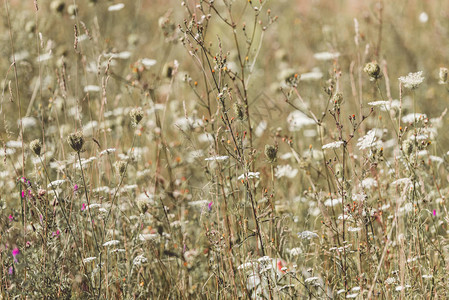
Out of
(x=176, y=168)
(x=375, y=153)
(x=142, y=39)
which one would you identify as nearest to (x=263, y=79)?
(x=142, y=39)

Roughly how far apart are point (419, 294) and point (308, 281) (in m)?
0.35

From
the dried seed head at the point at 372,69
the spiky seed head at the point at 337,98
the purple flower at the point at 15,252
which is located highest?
the dried seed head at the point at 372,69

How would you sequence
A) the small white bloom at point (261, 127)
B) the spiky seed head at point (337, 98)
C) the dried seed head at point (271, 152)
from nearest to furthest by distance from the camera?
the spiky seed head at point (337, 98) < the dried seed head at point (271, 152) < the small white bloom at point (261, 127)

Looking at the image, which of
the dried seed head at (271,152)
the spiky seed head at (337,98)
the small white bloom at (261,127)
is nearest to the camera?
the spiky seed head at (337,98)

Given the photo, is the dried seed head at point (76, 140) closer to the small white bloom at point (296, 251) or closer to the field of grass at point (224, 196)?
the field of grass at point (224, 196)

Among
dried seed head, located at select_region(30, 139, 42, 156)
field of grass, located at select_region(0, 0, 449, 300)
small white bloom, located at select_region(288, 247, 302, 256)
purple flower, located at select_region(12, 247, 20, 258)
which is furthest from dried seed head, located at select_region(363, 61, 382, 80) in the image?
purple flower, located at select_region(12, 247, 20, 258)

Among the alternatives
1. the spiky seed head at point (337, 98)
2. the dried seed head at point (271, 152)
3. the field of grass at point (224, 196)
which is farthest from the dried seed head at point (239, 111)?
the spiky seed head at point (337, 98)

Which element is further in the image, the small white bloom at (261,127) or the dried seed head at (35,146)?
the small white bloom at (261,127)

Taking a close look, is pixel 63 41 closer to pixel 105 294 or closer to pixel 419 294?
pixel 105 294

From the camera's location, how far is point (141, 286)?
78.1 inches

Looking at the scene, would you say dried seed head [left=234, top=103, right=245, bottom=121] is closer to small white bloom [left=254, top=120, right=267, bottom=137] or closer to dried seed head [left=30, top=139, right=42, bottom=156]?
dried seed head [left=30, top=139, right=42, bottom=156]

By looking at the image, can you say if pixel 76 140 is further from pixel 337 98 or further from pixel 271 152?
pixel 337 98

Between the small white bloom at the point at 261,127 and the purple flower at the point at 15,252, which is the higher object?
the small white bloom at the point at 261,127

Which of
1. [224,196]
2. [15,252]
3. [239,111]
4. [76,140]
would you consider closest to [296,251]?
[224,196]
